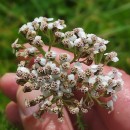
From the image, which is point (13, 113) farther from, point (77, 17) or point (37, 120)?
point (77, 17)

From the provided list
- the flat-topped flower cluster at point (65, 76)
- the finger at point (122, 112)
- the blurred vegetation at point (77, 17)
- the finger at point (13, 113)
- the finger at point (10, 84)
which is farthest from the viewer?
the blurred vegetation at point (77, 17)

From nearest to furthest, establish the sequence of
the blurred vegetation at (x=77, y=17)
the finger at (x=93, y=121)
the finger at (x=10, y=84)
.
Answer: the finger at (x=93, y=121) < the finger at (x=10, y=84) < the blurred vegetation at (x=77, y=17)

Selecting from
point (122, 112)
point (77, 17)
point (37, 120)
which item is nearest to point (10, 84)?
point (37, 120)

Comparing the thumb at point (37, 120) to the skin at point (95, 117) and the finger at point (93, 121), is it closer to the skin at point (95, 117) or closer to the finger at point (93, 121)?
the skin at point (95, 117)

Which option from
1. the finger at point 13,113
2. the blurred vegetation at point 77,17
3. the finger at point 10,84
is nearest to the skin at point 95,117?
the finger at point 10,84

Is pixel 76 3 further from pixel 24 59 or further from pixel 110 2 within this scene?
Result: pixel 24 59

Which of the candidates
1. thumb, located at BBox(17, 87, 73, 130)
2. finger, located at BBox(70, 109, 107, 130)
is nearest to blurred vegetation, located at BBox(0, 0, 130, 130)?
finger, located at BBox(70, 109, 107, 130)

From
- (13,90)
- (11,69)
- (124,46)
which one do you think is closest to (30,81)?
(13,90)
